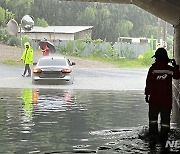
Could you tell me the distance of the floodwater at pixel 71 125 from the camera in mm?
9820

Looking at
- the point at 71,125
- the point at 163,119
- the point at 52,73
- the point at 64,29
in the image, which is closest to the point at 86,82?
the point at 52,73

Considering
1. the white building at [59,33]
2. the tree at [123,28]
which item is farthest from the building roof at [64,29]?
the tree at [123,28]

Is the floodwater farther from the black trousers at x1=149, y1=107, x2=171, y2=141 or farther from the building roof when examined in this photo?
the building roof

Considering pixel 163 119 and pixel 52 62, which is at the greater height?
pixel 52 62

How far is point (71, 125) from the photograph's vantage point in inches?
506

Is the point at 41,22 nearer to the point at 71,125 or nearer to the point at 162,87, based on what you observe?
the point at 71,125

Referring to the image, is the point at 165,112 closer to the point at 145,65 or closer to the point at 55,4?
the point at 145,65

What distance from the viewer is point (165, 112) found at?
1071 cm

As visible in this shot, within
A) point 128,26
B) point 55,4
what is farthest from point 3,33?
point 128,26

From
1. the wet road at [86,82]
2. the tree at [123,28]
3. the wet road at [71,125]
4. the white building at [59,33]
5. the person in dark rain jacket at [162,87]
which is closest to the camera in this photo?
the wet road at [71,125]

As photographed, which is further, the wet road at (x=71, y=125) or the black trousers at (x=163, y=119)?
the black trousers at (x=163, y=119)

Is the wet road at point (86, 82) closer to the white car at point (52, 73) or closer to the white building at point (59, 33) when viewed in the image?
the white car at point (52, 73)

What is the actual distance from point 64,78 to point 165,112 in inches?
647

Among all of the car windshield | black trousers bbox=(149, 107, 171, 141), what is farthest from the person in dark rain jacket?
the car windshield
